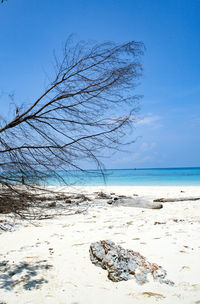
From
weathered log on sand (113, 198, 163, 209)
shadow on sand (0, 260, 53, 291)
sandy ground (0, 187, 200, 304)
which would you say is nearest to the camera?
sandy ground (0, 187, 200, 304)

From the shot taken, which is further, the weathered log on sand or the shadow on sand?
the weathered log on sand

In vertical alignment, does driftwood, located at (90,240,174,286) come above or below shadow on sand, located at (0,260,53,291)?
above

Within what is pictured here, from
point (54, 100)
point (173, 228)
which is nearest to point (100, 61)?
point (54, 100)

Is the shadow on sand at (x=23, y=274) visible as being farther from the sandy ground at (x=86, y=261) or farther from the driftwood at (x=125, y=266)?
the driftwood at (x=125, y=266)

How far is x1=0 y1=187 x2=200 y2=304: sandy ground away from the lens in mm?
2682

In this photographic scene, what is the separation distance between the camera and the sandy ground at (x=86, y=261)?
268 centimetres

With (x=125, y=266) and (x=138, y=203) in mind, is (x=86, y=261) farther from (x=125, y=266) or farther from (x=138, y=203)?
(x=138, y=203)

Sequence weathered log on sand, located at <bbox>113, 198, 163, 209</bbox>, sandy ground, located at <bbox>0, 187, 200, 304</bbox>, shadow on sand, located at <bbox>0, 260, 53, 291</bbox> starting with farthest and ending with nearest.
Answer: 1. weathered log on sand, located at <bbox>113, 198, 163, 209</bbox>
2. shadow on sand, located at <bbox>0, 260, 53, 291</bbox>
3. sandy ground, located at <bbox>0, 187, 200, 304</bbox>

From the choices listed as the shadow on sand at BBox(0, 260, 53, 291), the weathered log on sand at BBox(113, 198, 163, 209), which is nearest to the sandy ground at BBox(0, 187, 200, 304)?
the shadow on sand at BBox(0, 260, 53, 291)

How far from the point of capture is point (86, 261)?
11.8ft

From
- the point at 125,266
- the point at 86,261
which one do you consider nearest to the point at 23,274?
the point at 86,261

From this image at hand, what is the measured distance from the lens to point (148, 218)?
6.73 metres

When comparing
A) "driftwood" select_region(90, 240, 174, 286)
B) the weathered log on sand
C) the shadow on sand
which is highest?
the weathered log on sand

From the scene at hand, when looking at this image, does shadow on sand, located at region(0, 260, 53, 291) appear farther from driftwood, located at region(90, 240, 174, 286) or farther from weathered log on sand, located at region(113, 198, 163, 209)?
weathered log on sand, located at region(113, 198, 163, 209)
